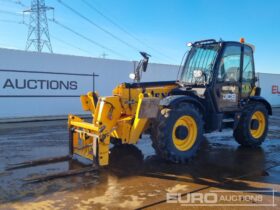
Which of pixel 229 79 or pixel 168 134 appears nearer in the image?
pixel 168 134

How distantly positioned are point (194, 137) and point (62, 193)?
2.81 m

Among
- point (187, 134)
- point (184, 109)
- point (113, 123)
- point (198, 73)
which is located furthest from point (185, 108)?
point (113, 123)

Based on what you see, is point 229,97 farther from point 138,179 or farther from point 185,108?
point 138,179

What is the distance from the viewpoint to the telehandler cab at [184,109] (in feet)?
19.4

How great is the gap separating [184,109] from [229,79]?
1.75m

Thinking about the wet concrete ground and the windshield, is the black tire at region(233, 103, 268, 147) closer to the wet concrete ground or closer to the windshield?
the wet concrete ground

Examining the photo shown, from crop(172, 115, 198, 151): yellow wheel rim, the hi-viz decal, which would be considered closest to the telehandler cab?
crop(172, 115, 198, 151): yellow wheel rim

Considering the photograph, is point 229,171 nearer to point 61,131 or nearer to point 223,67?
point 223,67

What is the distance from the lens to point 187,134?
6.33 metres

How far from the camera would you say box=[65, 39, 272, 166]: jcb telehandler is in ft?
19.4

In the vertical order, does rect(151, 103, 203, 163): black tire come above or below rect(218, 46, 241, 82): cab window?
below

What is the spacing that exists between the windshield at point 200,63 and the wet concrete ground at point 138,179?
159cm

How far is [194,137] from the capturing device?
Result: 638cm

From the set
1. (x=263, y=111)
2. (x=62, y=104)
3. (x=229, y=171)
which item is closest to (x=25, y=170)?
(x=229, y=171)
